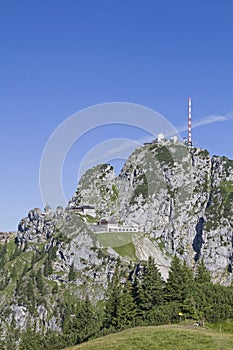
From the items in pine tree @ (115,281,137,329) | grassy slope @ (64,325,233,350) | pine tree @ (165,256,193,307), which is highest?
pine tree @ (165,256,193,307)

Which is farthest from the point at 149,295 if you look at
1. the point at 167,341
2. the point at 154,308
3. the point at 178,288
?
the point at 167,341

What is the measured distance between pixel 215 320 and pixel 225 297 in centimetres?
903

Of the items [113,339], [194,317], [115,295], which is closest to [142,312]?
[115,295]

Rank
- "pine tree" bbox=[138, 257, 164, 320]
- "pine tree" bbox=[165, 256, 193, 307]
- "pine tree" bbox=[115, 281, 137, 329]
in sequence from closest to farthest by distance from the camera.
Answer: "pine tree" bbox=[115, 281, 137, 329], "pine tree" bbox=[165, 256, 193, 307], "pine tree" bbox=[138, 257, 164, 320]

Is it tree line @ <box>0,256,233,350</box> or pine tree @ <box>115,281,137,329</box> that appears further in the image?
pine tree @ <box>115,281,137,329</box>

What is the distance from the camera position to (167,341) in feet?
167

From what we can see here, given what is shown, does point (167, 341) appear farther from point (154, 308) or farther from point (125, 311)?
point (154, 308)

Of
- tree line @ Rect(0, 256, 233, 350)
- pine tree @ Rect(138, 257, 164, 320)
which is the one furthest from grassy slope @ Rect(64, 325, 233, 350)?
pine tree @ Rect(138, 257, 164, 320)

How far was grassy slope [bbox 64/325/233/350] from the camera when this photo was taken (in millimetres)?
48625

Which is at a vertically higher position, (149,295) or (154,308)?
(149,295)

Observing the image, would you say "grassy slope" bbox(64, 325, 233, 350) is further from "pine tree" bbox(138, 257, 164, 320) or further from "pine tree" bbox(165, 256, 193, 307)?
"pine tree" bbox(138, 257, 164, 320)

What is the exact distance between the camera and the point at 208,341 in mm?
49531

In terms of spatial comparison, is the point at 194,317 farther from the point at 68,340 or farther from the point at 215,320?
the point at 68,340

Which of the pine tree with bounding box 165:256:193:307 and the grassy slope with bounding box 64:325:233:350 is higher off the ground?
the pine tree with bounding box 165:256:193:307
